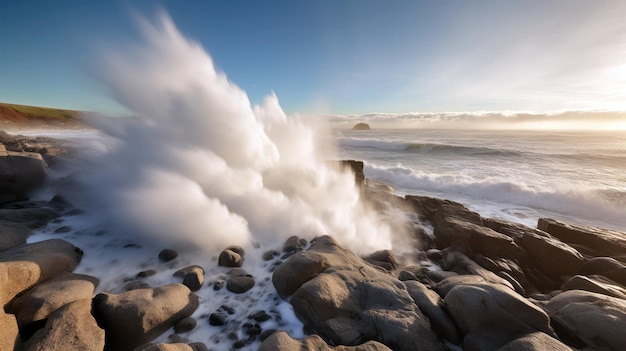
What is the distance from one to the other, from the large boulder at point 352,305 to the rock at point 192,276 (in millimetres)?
1436

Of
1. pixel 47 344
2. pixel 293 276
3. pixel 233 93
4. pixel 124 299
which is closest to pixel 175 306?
pixel 124 299

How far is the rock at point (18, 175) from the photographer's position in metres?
7.19

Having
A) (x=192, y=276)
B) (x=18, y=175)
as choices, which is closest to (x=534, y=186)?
(x=192, y=276)

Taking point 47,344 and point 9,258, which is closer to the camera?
point 47,344

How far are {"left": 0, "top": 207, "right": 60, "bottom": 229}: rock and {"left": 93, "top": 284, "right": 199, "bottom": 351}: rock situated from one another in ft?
14.2

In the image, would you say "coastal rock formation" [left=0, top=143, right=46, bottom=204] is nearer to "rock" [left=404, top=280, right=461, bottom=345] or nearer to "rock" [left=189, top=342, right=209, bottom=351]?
"rock" [left=189, top=342, right=209, bottom=351]

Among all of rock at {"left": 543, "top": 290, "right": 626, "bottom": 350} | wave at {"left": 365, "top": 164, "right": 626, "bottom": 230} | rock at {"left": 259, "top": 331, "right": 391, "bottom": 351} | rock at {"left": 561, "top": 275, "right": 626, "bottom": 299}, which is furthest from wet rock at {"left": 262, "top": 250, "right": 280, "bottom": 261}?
wave at {"left": 365, "top": 164, "right": 626, "bottom": 230}

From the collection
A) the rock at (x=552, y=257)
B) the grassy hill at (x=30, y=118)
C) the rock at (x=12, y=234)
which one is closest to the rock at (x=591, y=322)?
the rock at (x=552, y=257)

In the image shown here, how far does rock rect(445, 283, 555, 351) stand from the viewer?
11.5 feet

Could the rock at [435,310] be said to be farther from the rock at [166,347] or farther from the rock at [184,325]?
the rock at [184,325]

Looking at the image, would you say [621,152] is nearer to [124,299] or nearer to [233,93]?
[233,93]

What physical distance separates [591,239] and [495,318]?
7.44 metres

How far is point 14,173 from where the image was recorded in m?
7.41

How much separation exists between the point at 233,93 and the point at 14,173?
7.08m
